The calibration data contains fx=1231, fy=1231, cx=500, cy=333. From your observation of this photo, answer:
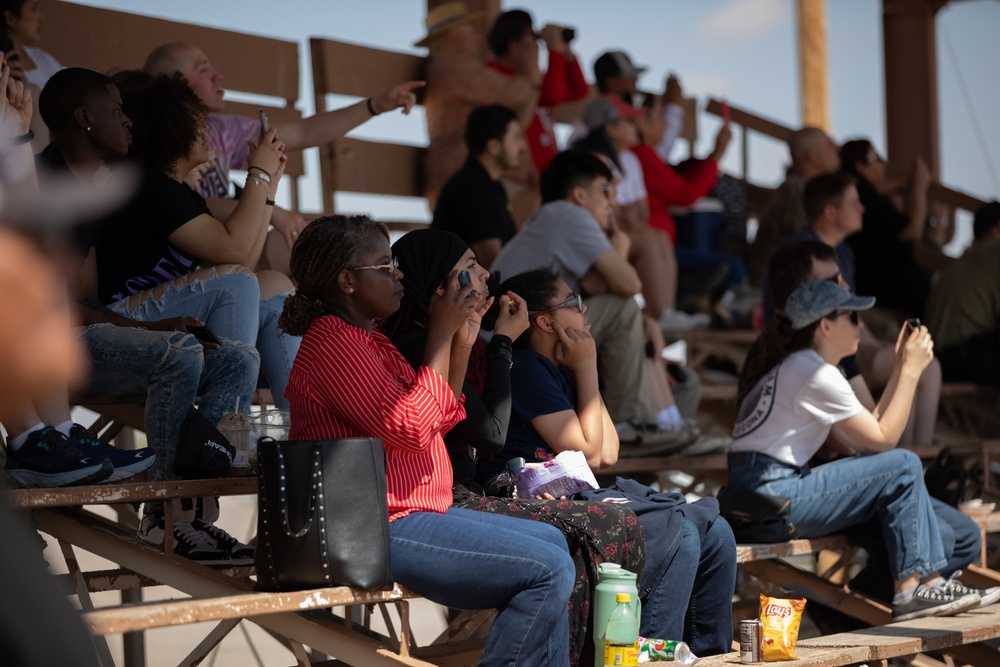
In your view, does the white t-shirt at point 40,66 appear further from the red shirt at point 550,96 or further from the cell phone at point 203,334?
the red shirt at point 550,96

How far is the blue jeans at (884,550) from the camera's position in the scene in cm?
445

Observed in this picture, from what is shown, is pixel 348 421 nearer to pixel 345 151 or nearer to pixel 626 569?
pixel 626 569

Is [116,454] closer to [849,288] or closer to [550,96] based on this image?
[849,288]

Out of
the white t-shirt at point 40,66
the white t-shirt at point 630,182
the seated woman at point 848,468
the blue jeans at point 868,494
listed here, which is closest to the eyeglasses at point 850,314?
the seated woman at point 848,468

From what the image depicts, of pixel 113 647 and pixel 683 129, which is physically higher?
pixel 683 129

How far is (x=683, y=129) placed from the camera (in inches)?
365

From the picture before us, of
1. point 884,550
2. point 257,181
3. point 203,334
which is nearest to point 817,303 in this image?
point 884,550

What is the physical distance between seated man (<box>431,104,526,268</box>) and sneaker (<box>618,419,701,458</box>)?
1.07m

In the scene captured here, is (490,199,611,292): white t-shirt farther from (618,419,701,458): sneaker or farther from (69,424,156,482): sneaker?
(69,424,156,482): sneaker

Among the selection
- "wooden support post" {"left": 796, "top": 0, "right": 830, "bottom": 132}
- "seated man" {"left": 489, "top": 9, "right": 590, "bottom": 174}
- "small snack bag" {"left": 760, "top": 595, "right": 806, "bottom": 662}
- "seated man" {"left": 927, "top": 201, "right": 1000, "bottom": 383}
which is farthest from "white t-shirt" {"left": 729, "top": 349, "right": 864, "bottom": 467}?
"wooden support post" {"left": 796, "top": 0, "right": 830, "bottom": 132}

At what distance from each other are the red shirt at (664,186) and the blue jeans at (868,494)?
3219 mm

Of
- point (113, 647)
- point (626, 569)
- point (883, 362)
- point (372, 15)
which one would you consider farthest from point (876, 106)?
point (626, 569)

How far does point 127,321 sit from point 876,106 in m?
9.06

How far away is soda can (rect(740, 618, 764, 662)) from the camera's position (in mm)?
3592
